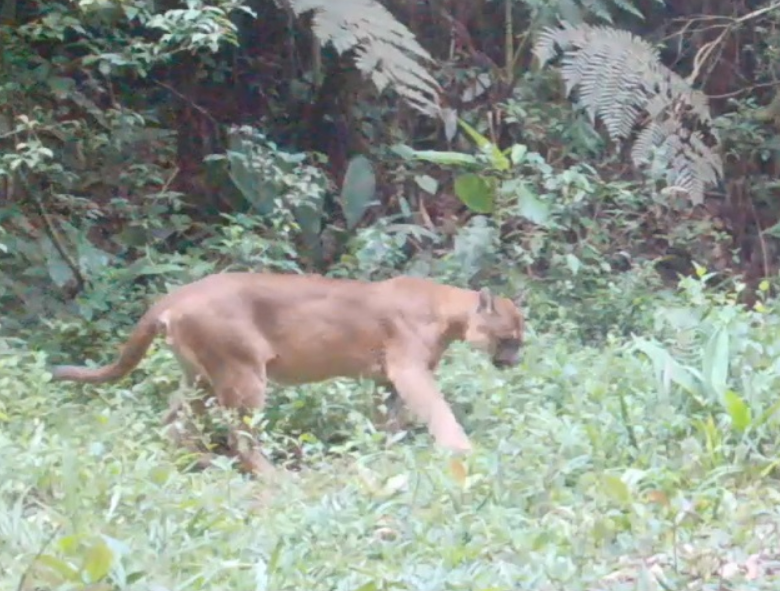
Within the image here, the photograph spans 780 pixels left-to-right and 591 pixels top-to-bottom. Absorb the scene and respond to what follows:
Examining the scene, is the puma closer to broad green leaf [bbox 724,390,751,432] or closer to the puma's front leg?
the puma's front leg

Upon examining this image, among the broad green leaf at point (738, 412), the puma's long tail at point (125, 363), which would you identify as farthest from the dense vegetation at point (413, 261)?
the puma's long tail at point (125, 363)

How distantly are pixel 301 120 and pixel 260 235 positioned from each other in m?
2.00

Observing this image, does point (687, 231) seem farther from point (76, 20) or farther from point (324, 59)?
point (76, 20)

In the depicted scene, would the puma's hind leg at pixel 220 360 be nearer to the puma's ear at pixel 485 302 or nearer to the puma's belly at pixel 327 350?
the puma's belly at pixel 327 350

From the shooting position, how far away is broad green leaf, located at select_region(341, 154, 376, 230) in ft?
35.2

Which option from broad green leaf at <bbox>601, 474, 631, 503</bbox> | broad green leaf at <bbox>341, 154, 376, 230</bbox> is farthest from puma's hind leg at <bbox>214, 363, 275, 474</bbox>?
broad green leaf at <bbox>341, 154, 376, 230</bbox>

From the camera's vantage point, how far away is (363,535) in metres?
4.88

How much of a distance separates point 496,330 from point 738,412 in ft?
7.38

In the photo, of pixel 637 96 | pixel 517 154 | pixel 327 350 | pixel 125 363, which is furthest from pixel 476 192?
pixel 125 363

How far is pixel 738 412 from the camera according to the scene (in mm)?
5758

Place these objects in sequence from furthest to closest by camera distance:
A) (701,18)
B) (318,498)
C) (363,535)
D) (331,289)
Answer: (701,18) < (331,289) < (318,498) < (363,535)

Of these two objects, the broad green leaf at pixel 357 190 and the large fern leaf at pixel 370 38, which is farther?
the broad green leaf at pixel 357 190

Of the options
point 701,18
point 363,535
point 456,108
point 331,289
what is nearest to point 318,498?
point 363,535

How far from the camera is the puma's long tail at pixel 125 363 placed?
6.91 m
